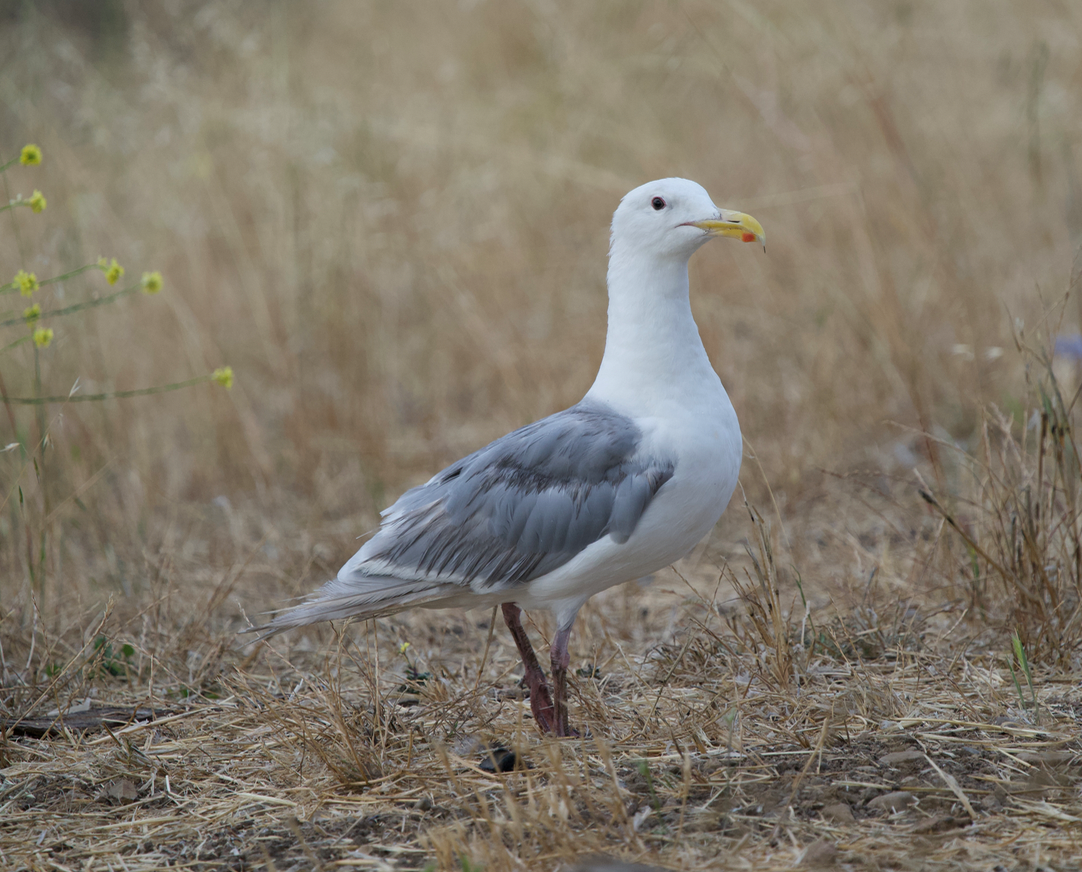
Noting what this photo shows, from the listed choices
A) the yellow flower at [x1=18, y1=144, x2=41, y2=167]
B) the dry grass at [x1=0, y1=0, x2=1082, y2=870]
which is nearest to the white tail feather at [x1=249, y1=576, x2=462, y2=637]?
the dry grass at [x1=0, y1=0, x2=1082, y2=870]

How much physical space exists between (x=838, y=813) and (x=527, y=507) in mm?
1049

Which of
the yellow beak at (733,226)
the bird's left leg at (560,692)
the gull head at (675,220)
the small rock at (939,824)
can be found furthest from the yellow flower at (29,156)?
the small rock at (939,824)

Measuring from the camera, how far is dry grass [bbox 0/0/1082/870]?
7.88 feet

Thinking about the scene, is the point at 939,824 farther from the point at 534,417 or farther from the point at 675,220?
the point at 534,417

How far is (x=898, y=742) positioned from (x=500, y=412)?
12.0 feet

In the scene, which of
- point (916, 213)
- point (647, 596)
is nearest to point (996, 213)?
point (916, 213)

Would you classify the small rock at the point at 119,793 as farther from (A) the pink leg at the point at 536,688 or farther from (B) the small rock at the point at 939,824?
(B) the small rock at the point at 939,824

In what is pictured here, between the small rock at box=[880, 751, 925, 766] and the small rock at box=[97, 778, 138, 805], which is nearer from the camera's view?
the small rock at box=[880, 751, 925, 766]

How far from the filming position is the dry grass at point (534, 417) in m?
2.40

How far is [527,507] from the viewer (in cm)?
276

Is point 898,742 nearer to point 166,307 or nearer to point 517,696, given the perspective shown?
point 517,696

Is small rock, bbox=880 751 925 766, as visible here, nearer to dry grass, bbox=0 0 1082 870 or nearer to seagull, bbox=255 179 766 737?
dry grass, bbox=0 0 1082 870

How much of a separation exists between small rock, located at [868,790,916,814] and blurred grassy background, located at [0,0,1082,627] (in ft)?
7.16

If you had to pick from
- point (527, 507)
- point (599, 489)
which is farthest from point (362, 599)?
point (599, 489)
